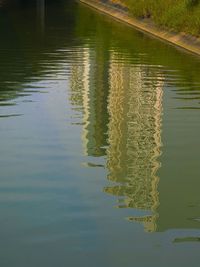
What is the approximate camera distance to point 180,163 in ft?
32.9

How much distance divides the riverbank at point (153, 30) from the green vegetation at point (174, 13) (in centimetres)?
28

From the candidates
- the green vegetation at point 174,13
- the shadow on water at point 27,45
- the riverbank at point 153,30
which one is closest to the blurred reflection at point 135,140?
the shadow on water at point 27,45

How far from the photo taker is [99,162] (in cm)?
1004

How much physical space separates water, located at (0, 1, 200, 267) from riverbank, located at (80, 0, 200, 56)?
3.86 m

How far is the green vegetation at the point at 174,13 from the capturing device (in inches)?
1021

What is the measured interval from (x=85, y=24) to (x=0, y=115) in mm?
24495

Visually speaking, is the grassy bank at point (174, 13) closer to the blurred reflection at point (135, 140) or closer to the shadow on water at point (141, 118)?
the shadow on water at point (141, 118)

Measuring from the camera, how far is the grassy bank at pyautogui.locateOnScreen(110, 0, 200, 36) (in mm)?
25922

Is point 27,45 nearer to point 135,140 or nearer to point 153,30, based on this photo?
point 153,30

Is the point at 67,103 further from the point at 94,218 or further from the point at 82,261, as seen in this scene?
the point at 82,261

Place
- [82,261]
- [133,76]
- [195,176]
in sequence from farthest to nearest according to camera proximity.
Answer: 1. [133,76]
2. [195,176]
3. [82,261]

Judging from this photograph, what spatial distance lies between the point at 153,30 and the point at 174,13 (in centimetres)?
302

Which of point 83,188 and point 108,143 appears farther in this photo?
point 108,143

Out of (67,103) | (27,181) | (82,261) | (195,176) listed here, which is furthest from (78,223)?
(67,103)
